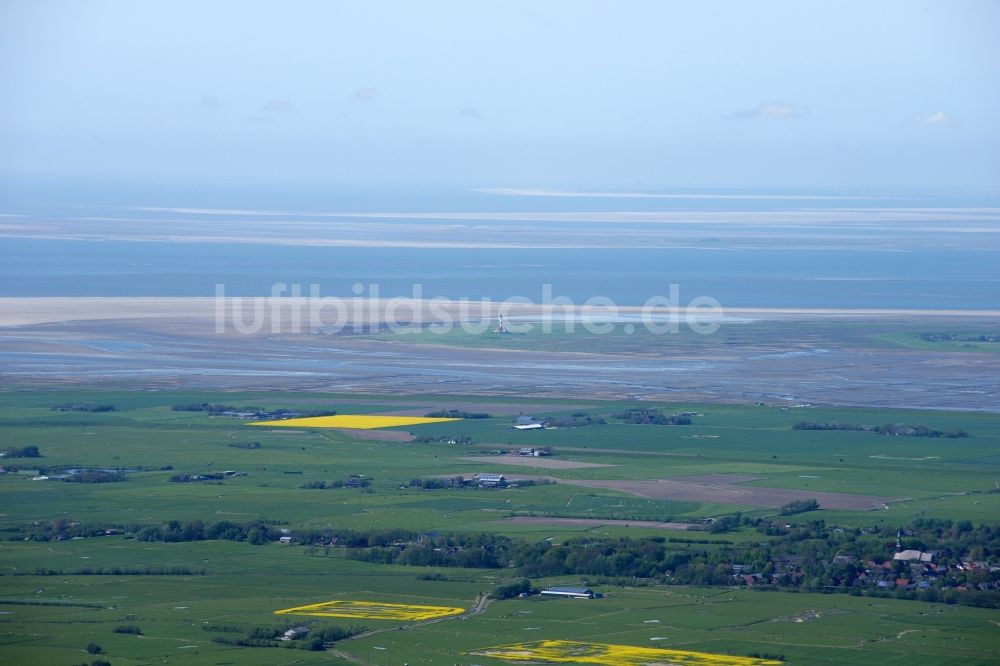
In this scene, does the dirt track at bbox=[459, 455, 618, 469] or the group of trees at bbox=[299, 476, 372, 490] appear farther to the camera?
the dirt track at bbox=[459, 455, 618, 469]

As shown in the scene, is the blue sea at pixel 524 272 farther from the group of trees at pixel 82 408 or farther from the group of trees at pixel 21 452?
the group of trees at pixel 21 452

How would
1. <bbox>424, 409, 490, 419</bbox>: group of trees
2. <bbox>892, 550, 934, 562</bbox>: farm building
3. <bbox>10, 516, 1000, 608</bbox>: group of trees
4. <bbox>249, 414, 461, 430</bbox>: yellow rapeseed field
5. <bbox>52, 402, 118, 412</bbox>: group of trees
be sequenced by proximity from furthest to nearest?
<bbox>52, 402, 118, 412</bbox>: group of trees → <bbox>424, 409, 490, 419</bbox>: group of trees → <bbox>249, 414, 461, 430</bbox>: yellow rapeseed field → <bbox>892, 550, 934, 562</bbox>: farm building → <bbox>10, 516, 1000, 608</bbox>: group of trees

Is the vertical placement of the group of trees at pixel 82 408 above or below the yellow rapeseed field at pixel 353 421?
above

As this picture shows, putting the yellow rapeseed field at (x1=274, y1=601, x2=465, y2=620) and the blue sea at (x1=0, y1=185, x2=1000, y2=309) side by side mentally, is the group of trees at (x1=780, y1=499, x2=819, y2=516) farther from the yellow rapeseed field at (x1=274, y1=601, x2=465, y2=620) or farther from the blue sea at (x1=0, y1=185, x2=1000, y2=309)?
the blue sea at (x1=0, y1=185, x2=1000, y2=309)

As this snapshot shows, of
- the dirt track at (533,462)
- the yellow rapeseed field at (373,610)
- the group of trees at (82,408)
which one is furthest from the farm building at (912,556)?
the group of trees at (82,408)

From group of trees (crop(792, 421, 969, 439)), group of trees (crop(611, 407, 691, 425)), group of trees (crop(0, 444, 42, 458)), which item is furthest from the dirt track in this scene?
group of trees (crop(0, 444, 42, 458))

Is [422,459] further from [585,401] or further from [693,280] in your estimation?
[693,280]

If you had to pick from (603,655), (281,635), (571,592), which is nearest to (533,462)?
(571,592)
